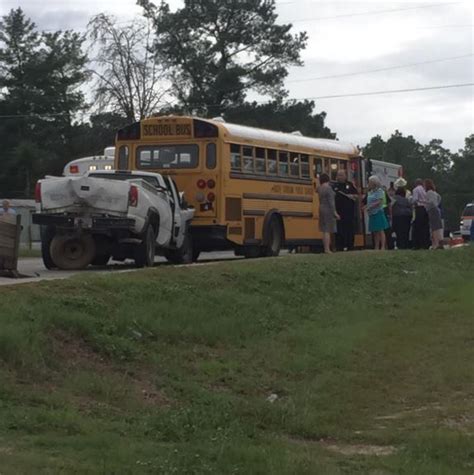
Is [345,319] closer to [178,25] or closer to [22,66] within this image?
[178,25]

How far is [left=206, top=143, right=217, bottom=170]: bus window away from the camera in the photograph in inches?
810

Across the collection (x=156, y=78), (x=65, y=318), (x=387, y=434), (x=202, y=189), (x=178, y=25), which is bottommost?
(x=387, y=434)

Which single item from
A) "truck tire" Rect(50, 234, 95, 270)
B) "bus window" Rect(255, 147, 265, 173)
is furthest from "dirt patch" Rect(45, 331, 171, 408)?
"bus window" Rect(255, 147, 265, 173)

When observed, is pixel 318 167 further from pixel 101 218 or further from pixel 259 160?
pixel 101 218

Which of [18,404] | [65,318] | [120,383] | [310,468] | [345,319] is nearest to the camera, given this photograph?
[310,468]

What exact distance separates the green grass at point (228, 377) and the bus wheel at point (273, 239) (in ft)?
20.1

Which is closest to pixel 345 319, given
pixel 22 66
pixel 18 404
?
pixel 18 404

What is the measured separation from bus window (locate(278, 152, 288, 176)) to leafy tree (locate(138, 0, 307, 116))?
33685 mm

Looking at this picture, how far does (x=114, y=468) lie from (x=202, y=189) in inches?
563

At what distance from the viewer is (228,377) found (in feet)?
33.8

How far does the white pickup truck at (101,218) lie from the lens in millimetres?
17000

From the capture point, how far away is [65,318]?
10242 millimetres

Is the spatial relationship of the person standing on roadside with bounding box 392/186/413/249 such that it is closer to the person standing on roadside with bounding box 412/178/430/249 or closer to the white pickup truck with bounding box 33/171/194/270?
the person standing on roadside with bounding box 412/178/430/249

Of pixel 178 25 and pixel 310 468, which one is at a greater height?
pixel 178 25
